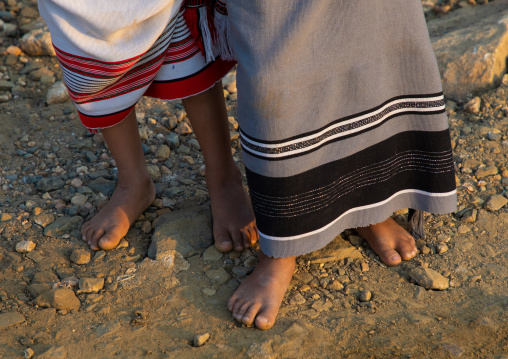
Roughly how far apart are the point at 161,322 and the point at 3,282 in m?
0.65

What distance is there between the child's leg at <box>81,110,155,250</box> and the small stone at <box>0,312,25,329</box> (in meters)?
0.39

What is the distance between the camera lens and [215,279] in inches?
80.0

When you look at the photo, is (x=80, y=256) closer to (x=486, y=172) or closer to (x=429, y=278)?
(x=429, y=278)

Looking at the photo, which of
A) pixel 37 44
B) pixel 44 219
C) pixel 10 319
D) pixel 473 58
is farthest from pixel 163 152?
pixel 473 58

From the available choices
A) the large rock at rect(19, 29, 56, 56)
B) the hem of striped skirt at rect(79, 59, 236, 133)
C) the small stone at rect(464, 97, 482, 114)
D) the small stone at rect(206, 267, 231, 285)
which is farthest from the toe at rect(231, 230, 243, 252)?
the large rock at rect(19, 29, 56, 56)

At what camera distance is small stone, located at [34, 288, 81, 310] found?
1916 mm

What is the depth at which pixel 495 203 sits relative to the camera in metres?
2.31

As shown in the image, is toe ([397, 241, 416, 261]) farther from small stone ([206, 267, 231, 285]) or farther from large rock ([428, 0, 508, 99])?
large rock ([428, 0, 508, 99])

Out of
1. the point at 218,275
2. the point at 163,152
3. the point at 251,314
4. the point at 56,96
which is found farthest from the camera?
the point at 56,96

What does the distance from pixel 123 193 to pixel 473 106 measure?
182 cm

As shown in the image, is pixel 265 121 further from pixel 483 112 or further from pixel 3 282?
pixel 483 112

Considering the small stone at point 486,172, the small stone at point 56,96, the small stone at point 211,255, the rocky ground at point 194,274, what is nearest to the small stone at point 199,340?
the rocky ground at point 194,274

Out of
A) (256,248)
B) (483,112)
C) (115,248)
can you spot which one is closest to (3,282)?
(115,248)

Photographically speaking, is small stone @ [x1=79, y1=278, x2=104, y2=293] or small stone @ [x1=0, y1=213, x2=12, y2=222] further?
small stone @ [x1=0, y1=213, x2=12, y2=222]
